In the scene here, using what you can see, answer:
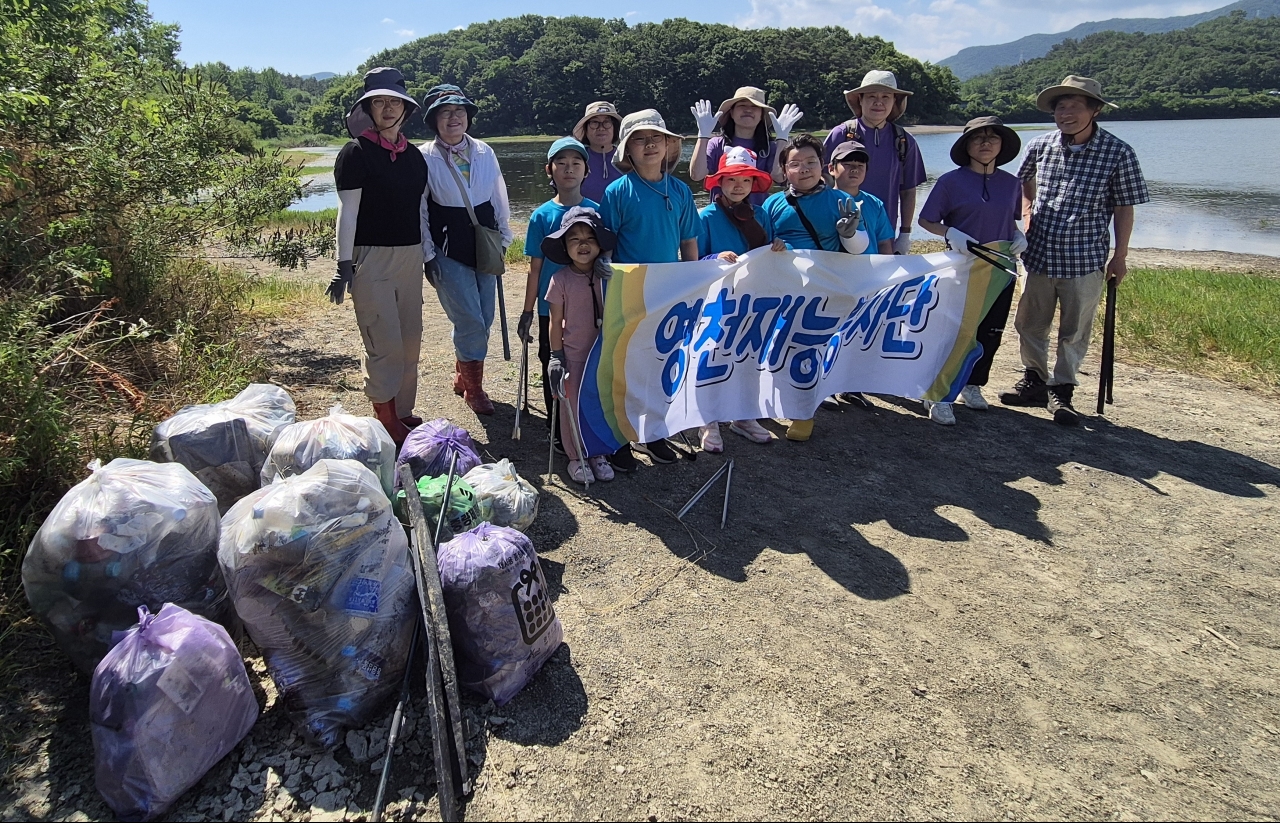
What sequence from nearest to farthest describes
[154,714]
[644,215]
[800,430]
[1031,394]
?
[154,714] < [644,215] < [800,430] < [1031,394]

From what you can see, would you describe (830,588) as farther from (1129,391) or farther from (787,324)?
(1129,391)

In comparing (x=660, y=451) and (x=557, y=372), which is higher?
(x=557, y=372)

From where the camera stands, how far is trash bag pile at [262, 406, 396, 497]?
3137 millimetres

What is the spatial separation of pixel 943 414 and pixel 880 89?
245 centimetres

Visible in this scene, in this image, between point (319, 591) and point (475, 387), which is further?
point (475, 387)

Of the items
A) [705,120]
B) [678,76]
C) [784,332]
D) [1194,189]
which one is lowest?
[1194,189]

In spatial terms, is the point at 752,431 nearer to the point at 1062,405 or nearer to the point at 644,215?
the point at 644,215

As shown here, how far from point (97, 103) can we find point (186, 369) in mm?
1777

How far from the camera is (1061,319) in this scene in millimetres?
5461

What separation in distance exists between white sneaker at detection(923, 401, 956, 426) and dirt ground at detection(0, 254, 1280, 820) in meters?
0.41

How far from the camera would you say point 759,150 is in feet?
18.1

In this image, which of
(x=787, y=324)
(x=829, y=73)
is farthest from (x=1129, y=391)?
(x=829, y=73)

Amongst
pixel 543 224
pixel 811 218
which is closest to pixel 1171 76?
pixel 811 218

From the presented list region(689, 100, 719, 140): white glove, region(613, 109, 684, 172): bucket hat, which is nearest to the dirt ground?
region(613, 109, 684, 172): bucket hat
